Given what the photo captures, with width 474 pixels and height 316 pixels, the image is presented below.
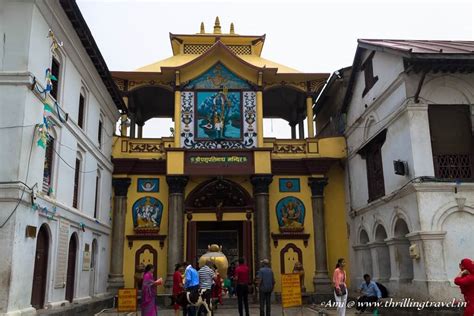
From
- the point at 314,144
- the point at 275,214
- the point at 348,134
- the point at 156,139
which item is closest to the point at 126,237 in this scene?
the point at 156,139

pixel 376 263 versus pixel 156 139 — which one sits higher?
pixel 156 139

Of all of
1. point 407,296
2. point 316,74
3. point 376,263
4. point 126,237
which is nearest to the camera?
point 407,296

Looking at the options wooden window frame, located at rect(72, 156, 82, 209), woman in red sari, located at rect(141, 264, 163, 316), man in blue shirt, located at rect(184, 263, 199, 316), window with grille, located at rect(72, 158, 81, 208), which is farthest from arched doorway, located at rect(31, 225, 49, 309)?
man in blue shirt, located at rect(184, 263, 199, 316)

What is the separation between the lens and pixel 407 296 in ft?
47.4

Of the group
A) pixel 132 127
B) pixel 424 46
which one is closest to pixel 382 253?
pixel 424 46

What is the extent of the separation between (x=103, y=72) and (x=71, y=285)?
7962mm

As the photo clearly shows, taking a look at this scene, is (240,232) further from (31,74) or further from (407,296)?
(31,74)

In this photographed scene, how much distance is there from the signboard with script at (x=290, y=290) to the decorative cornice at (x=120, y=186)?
10.6m

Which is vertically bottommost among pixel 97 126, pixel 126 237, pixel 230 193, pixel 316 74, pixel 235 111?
pixel 126 237

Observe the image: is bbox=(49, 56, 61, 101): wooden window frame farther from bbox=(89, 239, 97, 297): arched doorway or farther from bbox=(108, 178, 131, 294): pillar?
bbox=(108, 178, 131, 294): pillar

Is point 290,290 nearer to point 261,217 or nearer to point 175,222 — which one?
point 261,217

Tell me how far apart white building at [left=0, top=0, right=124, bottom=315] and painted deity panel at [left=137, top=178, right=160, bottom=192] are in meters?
2.43

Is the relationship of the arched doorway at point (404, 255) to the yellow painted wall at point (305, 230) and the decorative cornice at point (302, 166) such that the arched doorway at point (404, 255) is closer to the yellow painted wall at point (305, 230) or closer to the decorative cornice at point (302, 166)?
the yellow painted wall at point (305, 230)

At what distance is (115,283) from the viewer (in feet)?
66.1
